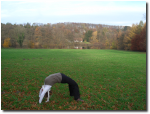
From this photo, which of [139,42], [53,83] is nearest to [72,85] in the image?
[53,83]

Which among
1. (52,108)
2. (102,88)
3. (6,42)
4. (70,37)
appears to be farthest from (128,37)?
(6,42)

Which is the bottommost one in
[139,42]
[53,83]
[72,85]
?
[72,85]

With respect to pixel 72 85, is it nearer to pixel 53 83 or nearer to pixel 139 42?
pixel 53 83

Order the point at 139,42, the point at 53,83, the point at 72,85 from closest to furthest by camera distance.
→ the point at 53,83
the point at 72,85
the point at 139,42

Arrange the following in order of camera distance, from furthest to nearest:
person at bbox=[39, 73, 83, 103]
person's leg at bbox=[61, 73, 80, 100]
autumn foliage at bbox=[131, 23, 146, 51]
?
A: autumn foliage at bbox=[131, 23, 146, 51], person's leg at bbox=[61, 73, 80, 100], person at bbox=[39, 73, 83, 103]

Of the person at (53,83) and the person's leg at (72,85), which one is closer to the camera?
the person at (53,83)

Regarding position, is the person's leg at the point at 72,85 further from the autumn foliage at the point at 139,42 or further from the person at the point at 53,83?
the autumn foliage at the point at 139,42

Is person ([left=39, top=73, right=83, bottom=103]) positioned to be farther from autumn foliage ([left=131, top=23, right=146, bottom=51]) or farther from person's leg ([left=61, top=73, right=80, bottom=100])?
autumn foliage ([left=131, top=23, right=146, bottom=51])

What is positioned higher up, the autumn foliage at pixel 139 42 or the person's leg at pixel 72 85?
the autumn foliage at pixel 139 42

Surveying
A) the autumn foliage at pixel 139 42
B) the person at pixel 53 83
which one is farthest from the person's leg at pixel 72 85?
the autumn foliage at pixel 139 42

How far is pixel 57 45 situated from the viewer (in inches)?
2862

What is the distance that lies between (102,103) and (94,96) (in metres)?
0.78

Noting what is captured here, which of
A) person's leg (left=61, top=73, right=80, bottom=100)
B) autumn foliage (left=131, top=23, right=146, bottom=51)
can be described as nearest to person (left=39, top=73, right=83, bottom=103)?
person's leg (left=61, top=73, right=80, bottom=100)
